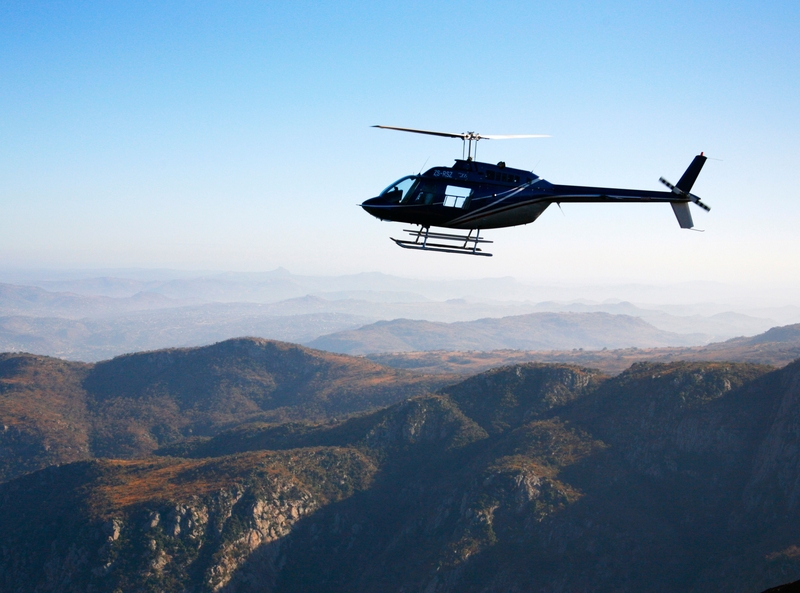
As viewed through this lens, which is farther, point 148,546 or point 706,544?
point 148,546

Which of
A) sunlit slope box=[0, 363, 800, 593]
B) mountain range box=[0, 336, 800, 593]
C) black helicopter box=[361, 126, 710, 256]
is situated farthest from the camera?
sunlit slope box=[0, 363, 800, 593]

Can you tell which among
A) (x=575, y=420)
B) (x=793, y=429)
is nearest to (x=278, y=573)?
(x=575, y=420)

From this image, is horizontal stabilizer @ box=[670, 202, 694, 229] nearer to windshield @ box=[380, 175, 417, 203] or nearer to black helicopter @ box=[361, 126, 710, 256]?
black helicopter @ box=[361, 126, 710, 256]

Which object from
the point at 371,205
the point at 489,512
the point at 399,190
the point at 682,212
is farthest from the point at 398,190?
the point at 489,512

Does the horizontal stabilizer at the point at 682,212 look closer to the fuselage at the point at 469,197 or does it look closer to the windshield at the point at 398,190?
the fuselage at the point at 469,197

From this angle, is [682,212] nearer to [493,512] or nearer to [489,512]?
[489,512]

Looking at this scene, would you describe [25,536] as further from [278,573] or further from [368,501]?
[368,501]

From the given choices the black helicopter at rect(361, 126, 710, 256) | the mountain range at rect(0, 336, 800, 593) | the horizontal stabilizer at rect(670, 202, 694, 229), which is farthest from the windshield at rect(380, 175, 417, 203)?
the mountain range at rect(0, 336, 800, 593)
